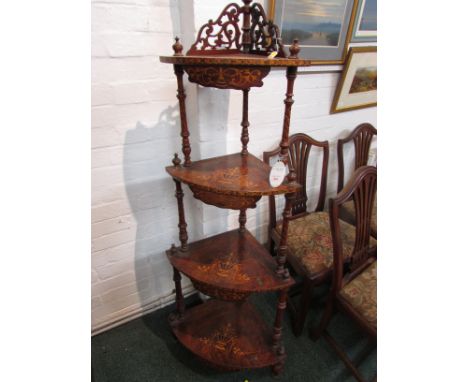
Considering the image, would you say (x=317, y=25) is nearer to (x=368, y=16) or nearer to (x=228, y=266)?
(x=368, y=16)

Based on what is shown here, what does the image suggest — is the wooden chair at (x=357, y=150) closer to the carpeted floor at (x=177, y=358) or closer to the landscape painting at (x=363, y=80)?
the landscape painting at (x=363, y=80)

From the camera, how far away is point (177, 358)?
54.5 inches

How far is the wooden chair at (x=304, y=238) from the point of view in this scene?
140 centimetres

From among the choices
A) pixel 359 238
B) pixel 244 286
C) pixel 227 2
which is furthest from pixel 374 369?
pixel 227 2

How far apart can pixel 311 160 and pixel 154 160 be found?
1.06 meters

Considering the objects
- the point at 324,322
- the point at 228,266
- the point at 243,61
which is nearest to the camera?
the point at 243,61

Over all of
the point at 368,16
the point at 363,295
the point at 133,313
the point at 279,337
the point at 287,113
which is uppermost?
Answer: the point at 368,16

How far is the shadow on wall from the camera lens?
46.9 inches

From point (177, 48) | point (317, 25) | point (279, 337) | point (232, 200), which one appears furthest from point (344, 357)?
point (317, 25)

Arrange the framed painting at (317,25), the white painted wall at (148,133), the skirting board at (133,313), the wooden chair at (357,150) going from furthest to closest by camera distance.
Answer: the wooden chair at (357,150)
the skirting board at (133,313)
the framed painting at (317,25)
the white painted wall at (148,133)

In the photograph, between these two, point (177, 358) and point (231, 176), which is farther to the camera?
point (177, 358)

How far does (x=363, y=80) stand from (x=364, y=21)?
0.34 meters

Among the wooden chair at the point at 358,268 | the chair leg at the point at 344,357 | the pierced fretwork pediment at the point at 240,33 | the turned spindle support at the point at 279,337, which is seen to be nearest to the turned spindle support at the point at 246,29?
the pierced fretwork pediment at the point at 240,33

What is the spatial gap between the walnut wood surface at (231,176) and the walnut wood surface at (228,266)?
39 centimetres
